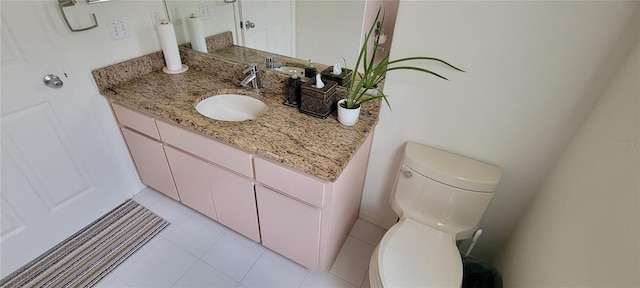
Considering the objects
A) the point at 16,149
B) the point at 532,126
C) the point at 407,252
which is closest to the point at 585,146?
the point at 532,126

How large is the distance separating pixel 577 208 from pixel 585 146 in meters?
0.22

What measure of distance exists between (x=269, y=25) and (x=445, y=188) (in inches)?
45.4

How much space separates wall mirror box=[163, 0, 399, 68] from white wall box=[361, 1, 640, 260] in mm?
186

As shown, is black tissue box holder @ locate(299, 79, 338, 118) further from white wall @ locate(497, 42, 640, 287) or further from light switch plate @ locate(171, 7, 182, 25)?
light switch plate @ locate(171, 7, 182, 25)

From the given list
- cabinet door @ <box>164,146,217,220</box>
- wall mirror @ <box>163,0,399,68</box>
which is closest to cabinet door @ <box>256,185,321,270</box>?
cabinet door @ <box>164,146,217,220</box>

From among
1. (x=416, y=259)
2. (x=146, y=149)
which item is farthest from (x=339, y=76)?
(x=146, y=149)

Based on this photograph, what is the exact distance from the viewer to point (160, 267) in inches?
59.1

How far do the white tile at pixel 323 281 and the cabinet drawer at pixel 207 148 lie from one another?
0.65 metres

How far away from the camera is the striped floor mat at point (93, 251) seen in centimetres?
144

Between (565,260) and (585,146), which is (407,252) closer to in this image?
(565,260)

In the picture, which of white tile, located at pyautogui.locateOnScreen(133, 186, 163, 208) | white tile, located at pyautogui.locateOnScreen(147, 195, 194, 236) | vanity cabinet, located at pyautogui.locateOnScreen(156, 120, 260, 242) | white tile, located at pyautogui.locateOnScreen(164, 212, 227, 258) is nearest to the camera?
vanity cabinet, located at pyautogui.locateOnScreen(156, 120, 260, 242)

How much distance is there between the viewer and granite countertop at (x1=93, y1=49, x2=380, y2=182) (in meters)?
1.07

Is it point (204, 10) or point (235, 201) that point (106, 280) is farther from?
point (204, 10)

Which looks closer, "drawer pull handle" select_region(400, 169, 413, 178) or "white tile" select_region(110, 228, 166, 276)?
"drawer pull handle" select_region(400, 169, 413, 178)
